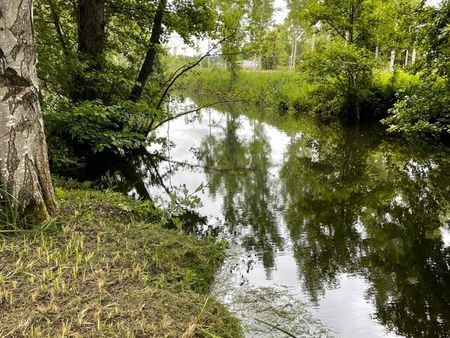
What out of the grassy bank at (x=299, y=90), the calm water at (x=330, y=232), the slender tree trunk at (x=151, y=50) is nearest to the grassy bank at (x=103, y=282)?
the calm water at (x=330, y=232)

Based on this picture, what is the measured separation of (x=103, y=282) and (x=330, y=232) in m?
3.89

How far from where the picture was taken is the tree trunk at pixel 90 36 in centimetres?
821

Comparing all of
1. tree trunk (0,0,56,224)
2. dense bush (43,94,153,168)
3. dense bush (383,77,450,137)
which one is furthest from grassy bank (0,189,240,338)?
dense bush (383,77,450,137)

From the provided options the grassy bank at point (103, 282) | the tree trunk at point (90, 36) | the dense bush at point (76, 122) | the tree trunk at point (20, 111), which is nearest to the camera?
the grassy bank at point (103, 282)

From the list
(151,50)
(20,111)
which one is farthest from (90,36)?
(20,111)

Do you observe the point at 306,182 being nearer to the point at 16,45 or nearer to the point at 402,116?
the point at 402,116

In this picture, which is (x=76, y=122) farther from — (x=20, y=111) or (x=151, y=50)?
(x=151, y=50)

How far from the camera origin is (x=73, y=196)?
4672mm

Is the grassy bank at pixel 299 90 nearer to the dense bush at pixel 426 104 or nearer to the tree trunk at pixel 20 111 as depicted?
the dense bush at pixel 426 104

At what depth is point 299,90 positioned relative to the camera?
23.0 m

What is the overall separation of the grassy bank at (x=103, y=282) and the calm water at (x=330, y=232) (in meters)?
0.65

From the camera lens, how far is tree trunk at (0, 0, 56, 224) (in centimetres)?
312

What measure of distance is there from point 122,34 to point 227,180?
15.6ft

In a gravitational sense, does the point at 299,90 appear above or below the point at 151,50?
below
